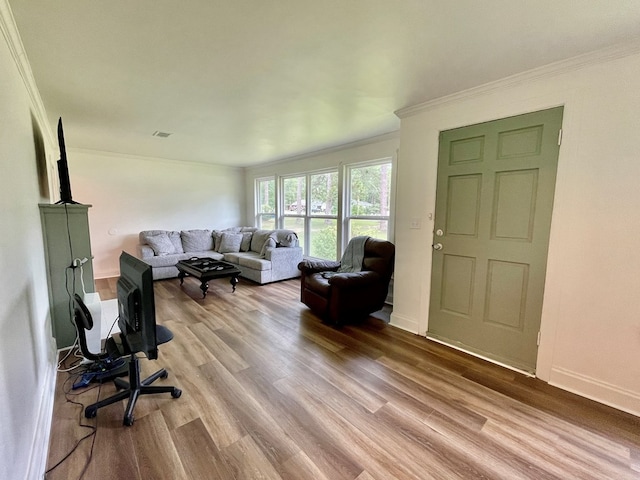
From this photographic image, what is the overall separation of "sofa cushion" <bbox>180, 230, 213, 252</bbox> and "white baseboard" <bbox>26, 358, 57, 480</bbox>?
3.66m

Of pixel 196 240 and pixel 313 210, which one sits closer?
pixel 313 210

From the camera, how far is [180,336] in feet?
9.25

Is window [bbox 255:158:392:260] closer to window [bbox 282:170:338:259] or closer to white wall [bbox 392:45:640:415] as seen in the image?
window [bbox 282:170:338:259]

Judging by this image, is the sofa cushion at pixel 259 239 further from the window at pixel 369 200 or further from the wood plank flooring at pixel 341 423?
the wood plank flooring at pixel 341 423

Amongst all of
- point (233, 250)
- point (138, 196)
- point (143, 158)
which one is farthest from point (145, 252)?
point (143, 158)

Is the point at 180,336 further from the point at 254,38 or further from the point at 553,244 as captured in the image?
the point at 553,244

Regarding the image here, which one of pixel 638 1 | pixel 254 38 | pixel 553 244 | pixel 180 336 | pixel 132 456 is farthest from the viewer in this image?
pixel 180 336

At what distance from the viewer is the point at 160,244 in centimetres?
507

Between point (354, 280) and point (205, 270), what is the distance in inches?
88.2

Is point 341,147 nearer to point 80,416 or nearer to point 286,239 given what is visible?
point 286,239

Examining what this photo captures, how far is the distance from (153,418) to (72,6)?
2301mm

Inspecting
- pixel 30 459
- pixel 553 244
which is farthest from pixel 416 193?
pixel 30 459

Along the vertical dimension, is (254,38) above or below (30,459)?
above

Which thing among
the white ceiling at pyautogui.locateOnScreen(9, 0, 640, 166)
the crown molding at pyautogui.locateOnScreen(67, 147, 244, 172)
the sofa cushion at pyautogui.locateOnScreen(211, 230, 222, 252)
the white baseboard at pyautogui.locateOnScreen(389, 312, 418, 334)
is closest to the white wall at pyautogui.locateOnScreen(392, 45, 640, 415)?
the white ceiling at pyautogui.locateOnScreen(9, 0, 640, 166)
